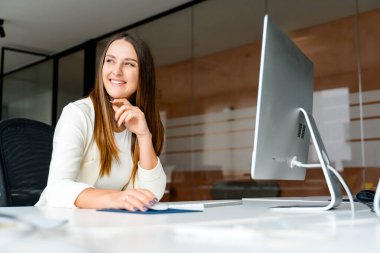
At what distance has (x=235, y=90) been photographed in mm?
5109

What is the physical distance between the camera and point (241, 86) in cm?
507

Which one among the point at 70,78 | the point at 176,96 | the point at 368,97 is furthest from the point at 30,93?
the point at 368,97

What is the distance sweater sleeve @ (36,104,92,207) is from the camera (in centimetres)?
140

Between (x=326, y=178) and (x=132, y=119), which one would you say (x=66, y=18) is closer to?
(x=132, y=119)

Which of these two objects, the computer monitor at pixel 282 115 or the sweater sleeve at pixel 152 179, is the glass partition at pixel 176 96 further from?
the computer monitor at pixel 282 115

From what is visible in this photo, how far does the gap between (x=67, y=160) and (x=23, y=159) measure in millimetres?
494

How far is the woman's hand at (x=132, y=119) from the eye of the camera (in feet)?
5.34

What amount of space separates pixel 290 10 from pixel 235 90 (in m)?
1.08

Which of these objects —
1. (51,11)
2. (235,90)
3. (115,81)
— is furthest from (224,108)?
(115,81)

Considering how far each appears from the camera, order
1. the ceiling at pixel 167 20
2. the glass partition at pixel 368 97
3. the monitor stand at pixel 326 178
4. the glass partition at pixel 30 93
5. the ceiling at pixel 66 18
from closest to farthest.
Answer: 1. the monitor stand at pixel 326 178
2. the glass partition at pixel 368 97
3. the ceiling at pixel 167 20
4. the ceiling at pixel 66 18
5. the glass partition at pixel 30 93

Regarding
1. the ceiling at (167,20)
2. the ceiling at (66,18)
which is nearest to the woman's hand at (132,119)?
the ceiling at (167,20)

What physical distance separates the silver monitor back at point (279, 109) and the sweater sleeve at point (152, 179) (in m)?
0.58

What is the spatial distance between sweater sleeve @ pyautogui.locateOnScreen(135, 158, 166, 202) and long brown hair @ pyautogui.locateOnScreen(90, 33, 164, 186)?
52mm

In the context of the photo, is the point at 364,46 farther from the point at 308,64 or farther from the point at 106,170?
the point at 106,170
